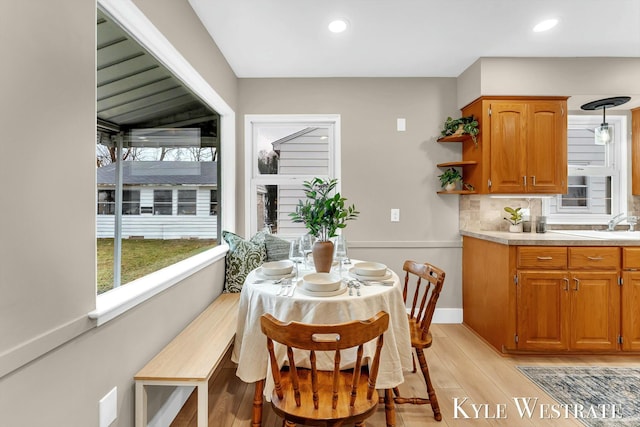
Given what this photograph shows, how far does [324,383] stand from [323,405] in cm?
16

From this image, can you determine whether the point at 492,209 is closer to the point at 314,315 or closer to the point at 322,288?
the point at 322,288

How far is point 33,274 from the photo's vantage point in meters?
0.93

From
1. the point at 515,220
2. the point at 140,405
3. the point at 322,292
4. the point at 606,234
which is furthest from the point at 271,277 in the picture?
the point at 606,234

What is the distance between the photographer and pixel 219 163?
3.07 m

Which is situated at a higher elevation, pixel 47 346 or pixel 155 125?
pixel 155 125

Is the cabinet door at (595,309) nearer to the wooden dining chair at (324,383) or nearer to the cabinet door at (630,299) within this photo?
the cabinet door at (630,299)

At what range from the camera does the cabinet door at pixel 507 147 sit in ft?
9.33

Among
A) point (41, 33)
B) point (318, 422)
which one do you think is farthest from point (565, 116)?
point (41, 33)

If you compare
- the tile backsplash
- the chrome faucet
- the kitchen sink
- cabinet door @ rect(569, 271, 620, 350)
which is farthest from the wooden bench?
the chrome faucet

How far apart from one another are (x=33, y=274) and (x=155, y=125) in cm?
162

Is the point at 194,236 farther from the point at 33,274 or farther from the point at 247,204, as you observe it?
the point at 33,274

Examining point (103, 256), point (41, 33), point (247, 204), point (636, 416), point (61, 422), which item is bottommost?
point (636, 416)

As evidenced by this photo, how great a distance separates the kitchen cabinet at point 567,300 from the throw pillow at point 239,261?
82.7 inches

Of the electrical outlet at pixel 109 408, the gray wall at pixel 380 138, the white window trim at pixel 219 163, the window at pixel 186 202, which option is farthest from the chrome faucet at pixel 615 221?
the electrical outlet at pixel 109 408
